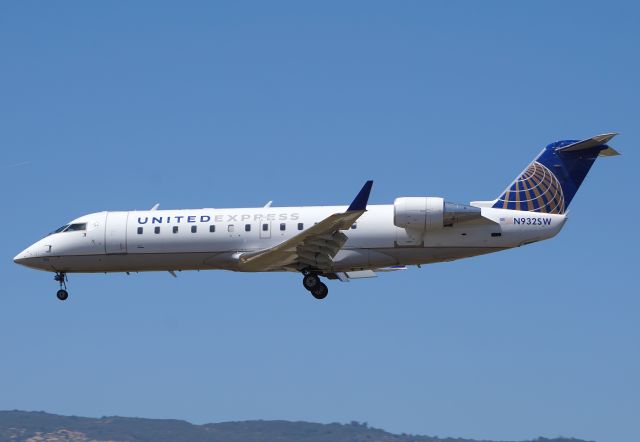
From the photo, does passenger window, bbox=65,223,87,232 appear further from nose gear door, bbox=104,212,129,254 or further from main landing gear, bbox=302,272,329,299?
main landing gear, bbox=302,272,329,299

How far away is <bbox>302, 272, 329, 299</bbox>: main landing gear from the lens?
37.1m

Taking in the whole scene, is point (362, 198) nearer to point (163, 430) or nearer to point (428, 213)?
point (428, 213)

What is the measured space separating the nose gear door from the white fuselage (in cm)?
2

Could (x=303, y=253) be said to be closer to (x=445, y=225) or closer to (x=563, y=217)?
(x=445, y=225)

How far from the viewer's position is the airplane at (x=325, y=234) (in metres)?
35.8

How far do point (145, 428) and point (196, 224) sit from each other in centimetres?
8662

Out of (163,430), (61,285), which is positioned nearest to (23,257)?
(61,285)

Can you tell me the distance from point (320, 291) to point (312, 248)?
1.87 meters

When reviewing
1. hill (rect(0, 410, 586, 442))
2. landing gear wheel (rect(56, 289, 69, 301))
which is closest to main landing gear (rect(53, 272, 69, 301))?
landing gear wheel (rect(56, 289, 69, 301))

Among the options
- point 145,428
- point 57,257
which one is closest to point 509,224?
point 57,257

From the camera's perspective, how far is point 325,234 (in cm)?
3519

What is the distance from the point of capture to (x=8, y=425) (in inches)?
4636

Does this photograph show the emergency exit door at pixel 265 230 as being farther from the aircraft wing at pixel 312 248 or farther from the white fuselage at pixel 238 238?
the aircraft wing at pixel 312 248

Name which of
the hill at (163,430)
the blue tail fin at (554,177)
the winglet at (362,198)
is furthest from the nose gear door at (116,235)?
the hill at (163,430)
